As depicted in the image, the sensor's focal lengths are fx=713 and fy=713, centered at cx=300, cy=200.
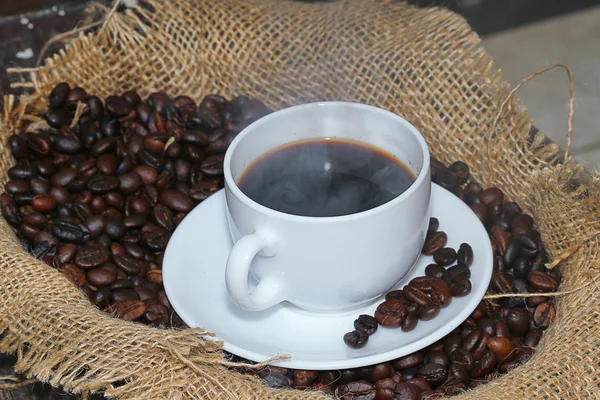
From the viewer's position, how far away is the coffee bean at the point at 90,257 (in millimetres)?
1339

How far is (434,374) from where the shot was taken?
1.15 meters

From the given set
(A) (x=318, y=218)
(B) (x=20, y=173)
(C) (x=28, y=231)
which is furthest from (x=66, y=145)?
(A) (x=318, y=218)

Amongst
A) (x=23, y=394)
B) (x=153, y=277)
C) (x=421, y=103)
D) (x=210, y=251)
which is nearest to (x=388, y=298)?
(x=210, y=251)

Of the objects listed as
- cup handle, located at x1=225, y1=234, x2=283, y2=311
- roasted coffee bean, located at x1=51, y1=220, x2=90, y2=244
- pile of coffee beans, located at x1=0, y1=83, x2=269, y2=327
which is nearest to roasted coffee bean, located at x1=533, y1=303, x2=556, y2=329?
cup handle, located at x1=225, y1=234, x2=283, y2=311

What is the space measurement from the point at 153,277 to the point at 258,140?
1.14ft

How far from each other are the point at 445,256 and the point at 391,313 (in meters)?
0.17

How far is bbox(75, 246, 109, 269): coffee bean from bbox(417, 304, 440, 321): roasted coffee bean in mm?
604

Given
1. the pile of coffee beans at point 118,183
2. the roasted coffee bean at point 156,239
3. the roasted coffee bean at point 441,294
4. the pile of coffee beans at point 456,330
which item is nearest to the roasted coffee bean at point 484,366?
the pile of coffee beans at point 456,330

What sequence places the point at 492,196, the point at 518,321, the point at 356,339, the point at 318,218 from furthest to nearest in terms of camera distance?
the point at 492,196
the point at 518,321
the point at 356,339
the point at 318,218

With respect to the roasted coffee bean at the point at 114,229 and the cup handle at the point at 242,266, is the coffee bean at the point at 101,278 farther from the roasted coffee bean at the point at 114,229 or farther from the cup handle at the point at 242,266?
the cup handle at the point at 242,266

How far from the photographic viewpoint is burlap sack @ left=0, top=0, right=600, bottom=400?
105 centimetres

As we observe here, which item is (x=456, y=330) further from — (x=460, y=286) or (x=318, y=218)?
(x=318, y=218)

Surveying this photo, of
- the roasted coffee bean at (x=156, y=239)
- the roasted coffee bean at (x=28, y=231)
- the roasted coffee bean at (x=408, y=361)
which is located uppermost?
the roasted coffee bean at (x=28, y=231)

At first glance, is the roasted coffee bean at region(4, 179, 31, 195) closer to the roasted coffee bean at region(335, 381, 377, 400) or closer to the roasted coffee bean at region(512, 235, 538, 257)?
the roasted coffee bean at region(335, 381, 377, 400)
